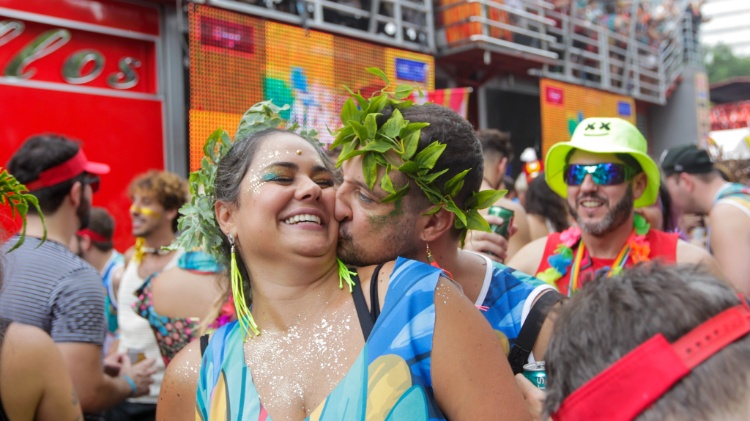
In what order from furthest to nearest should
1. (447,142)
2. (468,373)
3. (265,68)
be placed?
(265,68) < (447,142) < (468,373)

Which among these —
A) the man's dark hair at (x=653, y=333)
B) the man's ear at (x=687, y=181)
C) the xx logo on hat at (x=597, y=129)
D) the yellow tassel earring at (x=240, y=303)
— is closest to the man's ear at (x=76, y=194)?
the yellow tassel earring at (x=240, y=303)

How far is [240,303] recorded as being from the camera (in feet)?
7.14

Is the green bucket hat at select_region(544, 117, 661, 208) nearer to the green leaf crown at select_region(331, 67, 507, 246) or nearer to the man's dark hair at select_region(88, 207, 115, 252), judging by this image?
the green leaf crown at select_region(331, 67, 507, 246)

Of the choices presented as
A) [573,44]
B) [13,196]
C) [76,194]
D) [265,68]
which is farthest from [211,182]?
[573,44]

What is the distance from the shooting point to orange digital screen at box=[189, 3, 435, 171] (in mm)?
8195

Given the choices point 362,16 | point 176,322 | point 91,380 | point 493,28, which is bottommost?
point 91,380

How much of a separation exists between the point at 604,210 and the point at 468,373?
2065mm

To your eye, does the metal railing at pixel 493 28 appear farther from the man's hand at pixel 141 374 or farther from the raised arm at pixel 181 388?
the raised arm at pixel 181 388

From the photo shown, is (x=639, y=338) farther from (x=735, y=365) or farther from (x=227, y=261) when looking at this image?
(x=227, y=261)

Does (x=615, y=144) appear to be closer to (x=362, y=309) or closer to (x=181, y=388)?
(x=362, y=309)

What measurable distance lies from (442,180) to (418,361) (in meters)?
0.61

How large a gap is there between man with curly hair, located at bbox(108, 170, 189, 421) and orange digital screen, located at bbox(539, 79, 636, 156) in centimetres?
972

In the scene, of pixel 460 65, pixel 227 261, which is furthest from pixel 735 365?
pixel 460 65

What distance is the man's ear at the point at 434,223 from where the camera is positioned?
7.00 ft
